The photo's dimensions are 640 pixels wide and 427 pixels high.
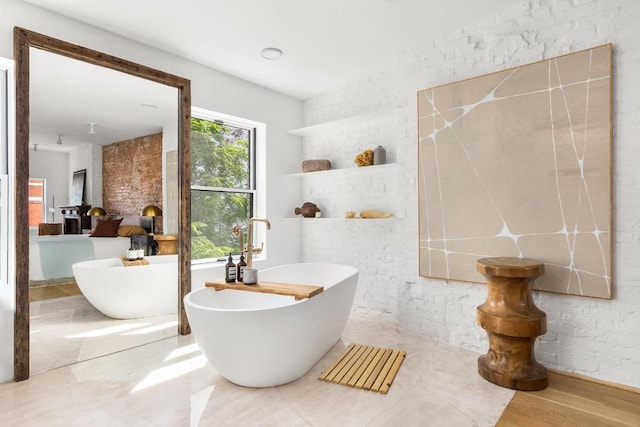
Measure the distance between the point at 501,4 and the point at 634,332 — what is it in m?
2.36

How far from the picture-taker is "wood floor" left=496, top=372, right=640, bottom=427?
6.32ft

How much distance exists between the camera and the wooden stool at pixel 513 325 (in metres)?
2.28

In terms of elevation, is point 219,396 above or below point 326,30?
below

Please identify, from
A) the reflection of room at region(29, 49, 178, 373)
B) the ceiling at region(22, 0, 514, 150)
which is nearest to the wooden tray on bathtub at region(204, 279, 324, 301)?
the reflection of room at region(29, 49, 178, 373)

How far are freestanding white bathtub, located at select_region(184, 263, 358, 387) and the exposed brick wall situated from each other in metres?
1.10

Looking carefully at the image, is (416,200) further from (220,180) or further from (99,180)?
(99,180)

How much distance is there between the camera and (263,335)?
2098mm

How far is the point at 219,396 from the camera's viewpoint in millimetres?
2180

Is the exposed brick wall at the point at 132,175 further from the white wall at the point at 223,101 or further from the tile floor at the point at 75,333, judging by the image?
the tile floor at the point at 75,333

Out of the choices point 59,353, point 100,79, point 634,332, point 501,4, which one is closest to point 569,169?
point 634,332

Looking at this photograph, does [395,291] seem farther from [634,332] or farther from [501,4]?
[501,4]

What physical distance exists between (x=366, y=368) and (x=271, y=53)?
273 cm

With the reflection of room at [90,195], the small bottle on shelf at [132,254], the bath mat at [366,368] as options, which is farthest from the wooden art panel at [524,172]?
the small bottle on shelf at [132,254]

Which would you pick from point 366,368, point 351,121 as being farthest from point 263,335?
point 351,121
